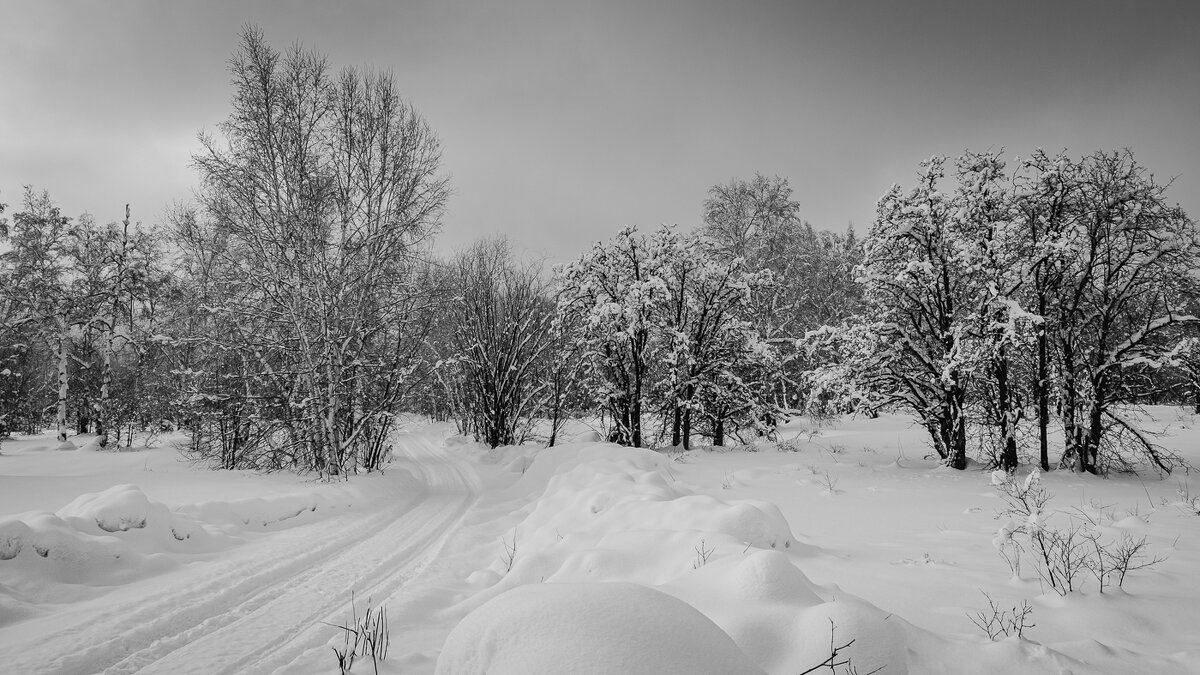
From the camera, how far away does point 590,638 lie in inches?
76.2

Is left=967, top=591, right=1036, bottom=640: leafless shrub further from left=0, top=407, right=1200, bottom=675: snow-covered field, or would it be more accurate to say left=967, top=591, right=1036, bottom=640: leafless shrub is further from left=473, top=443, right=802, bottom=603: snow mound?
left=473, top=443, right=802, bottom=603: snow mound

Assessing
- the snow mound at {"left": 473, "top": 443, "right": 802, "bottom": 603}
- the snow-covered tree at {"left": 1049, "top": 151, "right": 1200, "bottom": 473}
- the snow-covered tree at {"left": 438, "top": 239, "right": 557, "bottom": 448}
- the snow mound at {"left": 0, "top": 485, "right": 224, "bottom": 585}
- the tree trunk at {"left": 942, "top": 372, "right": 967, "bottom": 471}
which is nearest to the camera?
the snow mound at {"left": 473, "top": 443, "right": 802, "bottom": 603}

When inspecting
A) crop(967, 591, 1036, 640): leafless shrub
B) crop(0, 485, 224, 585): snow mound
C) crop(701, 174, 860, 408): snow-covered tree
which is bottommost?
crop(0, 485, 224, 585): snow mound

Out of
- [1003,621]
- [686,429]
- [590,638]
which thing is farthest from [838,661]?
[686,429]

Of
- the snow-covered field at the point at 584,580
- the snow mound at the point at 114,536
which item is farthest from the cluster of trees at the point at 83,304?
the snow mound at the point at 114,536

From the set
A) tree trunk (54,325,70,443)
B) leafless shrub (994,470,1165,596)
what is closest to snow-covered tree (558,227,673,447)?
leafless shrub (994,470,1165,596)

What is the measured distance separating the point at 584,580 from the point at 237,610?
2875mm

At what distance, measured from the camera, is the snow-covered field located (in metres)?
2.27

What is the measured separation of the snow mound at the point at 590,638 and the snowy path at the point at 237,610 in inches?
84.7

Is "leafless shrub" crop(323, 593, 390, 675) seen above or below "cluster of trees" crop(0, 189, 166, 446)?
below

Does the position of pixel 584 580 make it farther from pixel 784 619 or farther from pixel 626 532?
pixel 784 619

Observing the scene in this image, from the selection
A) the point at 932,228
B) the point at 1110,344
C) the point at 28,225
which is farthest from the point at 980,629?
the point at 28,225

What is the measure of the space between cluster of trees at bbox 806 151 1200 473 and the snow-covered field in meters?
2.00

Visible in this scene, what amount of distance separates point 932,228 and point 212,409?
18542 mm
